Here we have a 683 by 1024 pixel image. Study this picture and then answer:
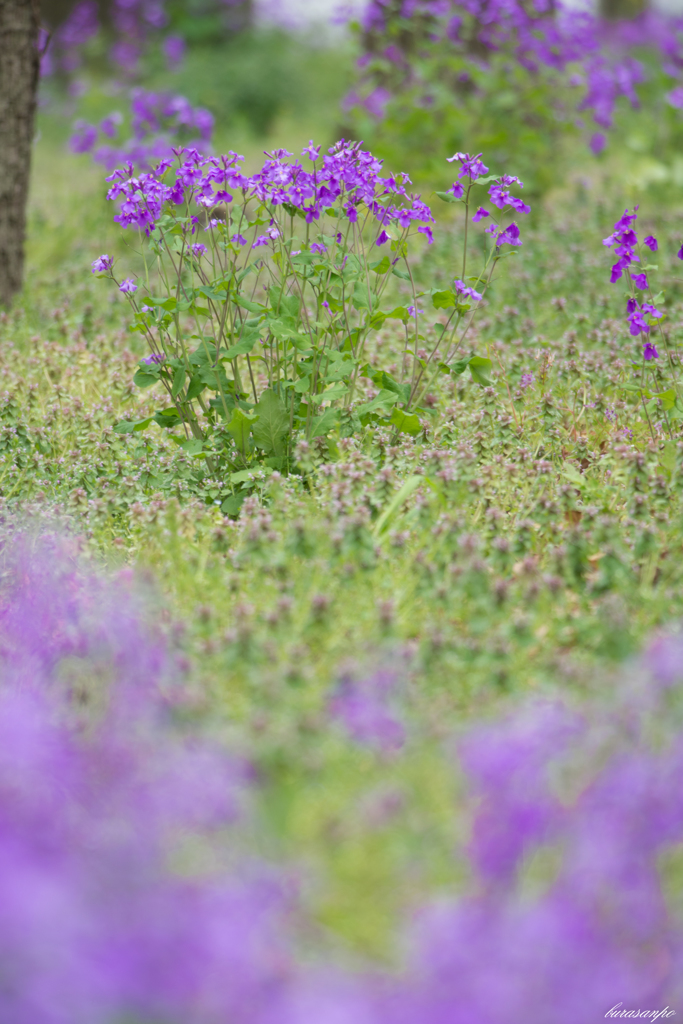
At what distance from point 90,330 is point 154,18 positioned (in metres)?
9.72

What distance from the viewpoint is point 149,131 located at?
7254 millimetres

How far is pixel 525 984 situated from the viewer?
1.28 m

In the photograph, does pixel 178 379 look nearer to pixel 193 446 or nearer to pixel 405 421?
pixel 193 446

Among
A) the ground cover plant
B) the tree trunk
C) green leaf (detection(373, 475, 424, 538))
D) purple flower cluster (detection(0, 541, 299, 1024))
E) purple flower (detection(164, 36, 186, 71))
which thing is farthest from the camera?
purple flower (detection(164, 36, 186, 71))

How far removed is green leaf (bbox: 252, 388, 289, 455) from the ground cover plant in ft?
0.06

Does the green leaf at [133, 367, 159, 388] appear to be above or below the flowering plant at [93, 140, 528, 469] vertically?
below

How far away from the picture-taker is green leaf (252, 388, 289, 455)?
340cm

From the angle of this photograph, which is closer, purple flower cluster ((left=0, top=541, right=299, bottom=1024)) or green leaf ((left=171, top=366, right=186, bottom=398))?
purple flower cluster ((left=0, top=541, right=299, bottom=1024))

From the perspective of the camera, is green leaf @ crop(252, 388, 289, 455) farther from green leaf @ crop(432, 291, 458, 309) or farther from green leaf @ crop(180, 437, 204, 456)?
green leaf @ crop(432, 291, 458, 309)

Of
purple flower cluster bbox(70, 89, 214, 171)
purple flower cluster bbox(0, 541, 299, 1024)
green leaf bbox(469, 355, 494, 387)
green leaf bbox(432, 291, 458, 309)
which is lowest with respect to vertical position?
purple flower cluster bbox(0, 541, 299, 1024)

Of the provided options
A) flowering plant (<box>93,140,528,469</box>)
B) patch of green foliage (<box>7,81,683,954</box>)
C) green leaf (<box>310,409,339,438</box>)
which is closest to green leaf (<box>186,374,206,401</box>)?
flowering plant (<box>93,140,528,469</box>)

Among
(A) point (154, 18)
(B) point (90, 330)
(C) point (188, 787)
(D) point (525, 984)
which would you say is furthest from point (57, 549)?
(A) point (154, 18)

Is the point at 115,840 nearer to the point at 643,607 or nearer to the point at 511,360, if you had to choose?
the point at 643,607

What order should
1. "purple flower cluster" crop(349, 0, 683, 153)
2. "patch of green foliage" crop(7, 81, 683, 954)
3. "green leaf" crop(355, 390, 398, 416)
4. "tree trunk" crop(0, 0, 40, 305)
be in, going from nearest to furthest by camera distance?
"patch of green foliage" crop(7, 81, 683, 954), "green leaf" crop(355, 390, 398, 416), "tree trunk" crop(0, 0, 40, 305), "purple flower cluster" crop(349, 0, 683, 153)
